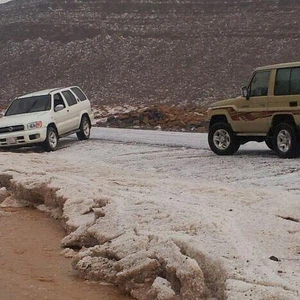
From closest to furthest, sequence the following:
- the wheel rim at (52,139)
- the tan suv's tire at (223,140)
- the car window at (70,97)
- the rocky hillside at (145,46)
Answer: the tan suv's tire at (223,140)
the wheel rim at (52,139)
the car window at (70,97)
the rocky hillside at (145,46)

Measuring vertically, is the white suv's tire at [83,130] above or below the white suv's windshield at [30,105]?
below

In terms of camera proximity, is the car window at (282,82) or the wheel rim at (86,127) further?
the wheel rim at (86,127)

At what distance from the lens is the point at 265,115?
1373 cm

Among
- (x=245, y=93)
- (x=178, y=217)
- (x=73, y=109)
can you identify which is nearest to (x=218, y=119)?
(x=245, y=93)

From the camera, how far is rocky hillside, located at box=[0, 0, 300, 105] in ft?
203

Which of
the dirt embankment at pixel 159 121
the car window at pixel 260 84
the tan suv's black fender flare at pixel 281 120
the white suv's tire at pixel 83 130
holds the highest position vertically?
the car window at pixel 260 84

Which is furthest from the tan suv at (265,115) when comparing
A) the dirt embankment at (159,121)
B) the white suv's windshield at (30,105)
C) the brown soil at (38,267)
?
the dirt embankment at (159,121)

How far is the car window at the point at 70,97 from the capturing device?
1995 cm

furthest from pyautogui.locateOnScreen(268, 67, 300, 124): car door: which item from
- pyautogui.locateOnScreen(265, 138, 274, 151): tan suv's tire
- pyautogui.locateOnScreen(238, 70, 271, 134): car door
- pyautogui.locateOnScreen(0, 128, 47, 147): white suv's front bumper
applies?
pyautogui.locateOnScreen(0, 128, 47, 147): white suv's front bumper

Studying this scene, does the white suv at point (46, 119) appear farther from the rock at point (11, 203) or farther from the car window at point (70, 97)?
the rock at point (11, 203)

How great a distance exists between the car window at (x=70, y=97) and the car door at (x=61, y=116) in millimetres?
331

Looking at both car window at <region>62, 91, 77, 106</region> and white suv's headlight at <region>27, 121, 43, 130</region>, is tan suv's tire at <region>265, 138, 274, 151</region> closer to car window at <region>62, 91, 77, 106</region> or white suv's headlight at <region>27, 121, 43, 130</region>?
white suv's headlight at <region>27, 121, 43, 130</region>

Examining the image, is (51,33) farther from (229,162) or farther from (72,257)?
(72,257)

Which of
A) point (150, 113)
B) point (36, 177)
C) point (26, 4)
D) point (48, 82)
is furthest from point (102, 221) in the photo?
point (26, 4)
